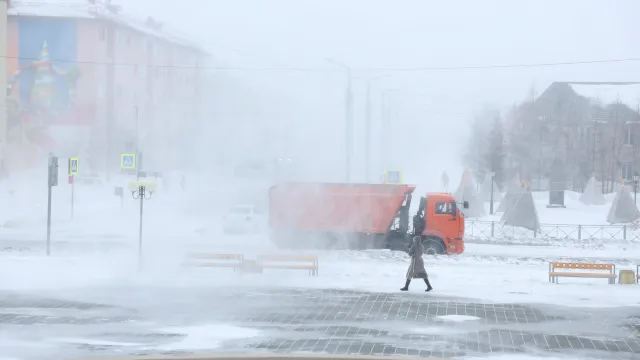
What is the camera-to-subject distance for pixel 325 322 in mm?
13961

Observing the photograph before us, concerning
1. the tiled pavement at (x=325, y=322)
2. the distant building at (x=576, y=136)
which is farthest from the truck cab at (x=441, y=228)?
the distant building at (x=576, y=136)

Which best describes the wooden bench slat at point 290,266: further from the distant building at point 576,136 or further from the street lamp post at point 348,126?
the distant building at point 576,136

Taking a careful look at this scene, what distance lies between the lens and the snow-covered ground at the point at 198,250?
18391mm

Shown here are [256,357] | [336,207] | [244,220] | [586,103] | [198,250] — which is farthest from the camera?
[586,103]

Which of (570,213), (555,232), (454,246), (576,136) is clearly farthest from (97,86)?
(576,136)

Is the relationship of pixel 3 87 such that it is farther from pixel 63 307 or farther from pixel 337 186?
pixel 63 307

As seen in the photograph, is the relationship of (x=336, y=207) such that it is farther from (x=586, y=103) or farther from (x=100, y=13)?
(x=586, y=103)

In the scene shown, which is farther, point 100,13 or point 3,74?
point 3,74

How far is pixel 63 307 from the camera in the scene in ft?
50.5

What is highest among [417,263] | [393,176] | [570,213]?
[393,176]

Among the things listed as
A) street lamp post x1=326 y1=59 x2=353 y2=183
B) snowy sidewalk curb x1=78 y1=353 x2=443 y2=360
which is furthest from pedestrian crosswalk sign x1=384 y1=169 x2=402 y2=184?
snowy sidewalk curb x1=78 y1=353 x2=443 y2=360

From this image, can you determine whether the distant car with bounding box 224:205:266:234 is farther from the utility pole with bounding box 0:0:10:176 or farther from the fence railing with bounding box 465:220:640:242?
the utility pole with bounding box 0:0:10:176

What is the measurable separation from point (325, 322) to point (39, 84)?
3675 cm

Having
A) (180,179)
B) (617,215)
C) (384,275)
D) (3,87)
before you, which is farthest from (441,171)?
(384,275)
